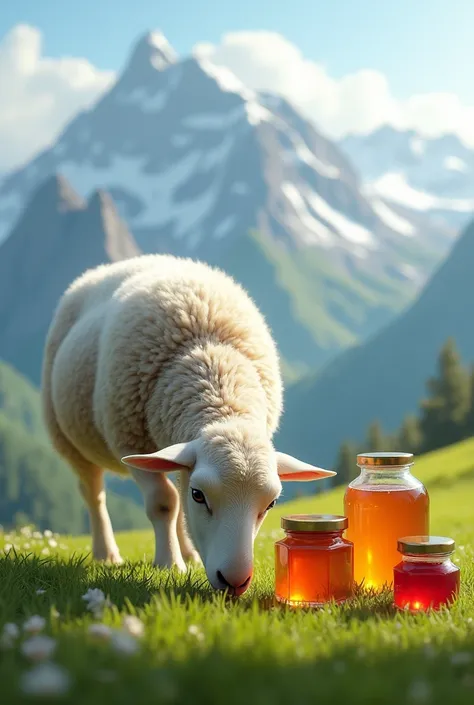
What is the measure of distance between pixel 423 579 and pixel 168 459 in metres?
1.48

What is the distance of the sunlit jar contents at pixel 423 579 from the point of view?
13.3 feet

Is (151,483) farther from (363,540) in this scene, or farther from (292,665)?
(292,665)

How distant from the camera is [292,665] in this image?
8.53ft

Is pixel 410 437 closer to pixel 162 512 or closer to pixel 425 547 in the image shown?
pixel 162 512

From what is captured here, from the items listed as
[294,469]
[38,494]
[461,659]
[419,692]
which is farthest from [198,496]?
[38,494]

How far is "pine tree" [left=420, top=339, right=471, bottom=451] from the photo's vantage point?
166 feet

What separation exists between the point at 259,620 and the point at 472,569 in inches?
113

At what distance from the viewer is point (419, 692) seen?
220cm

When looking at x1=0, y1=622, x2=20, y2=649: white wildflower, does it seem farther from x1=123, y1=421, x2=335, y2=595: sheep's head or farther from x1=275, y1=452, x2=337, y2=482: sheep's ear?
x1=275, y1=452, x2=337, y2=482: sheep's ear

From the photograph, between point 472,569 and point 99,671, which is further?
point 472,569

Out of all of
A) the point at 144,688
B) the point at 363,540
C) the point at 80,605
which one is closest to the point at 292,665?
the point at 144,688

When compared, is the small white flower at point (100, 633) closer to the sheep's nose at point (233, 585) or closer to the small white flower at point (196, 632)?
the small white flower at point (196, 632)

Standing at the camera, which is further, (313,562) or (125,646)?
(313,562)

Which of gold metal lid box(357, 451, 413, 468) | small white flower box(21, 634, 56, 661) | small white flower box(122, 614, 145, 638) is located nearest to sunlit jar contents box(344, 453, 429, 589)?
gold metal lid box(357, 451, 413, 468)
